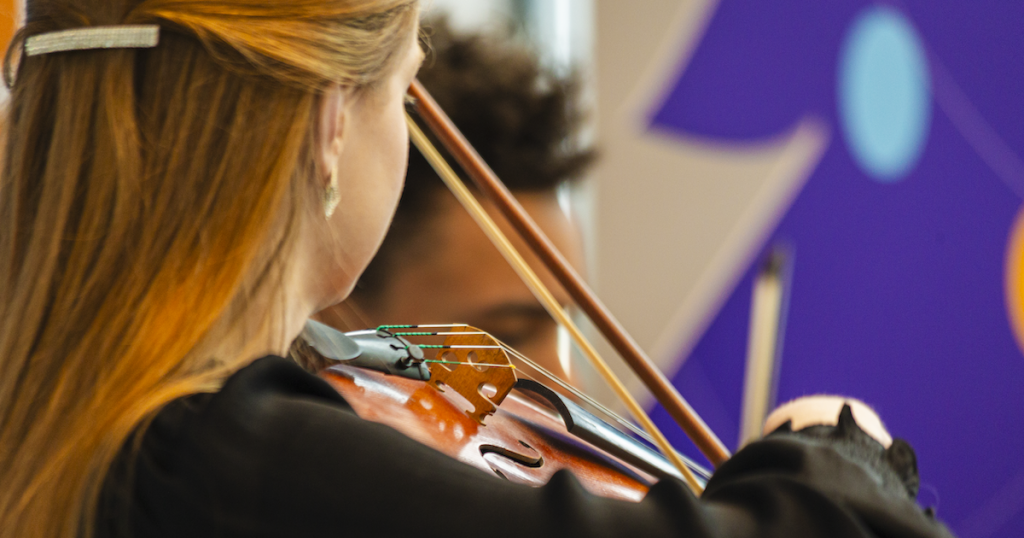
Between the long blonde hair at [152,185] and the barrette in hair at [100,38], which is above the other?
the barrette in hair at [100,38]

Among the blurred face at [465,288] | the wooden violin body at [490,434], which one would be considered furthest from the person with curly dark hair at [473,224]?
the wooden violin body at [490,434]

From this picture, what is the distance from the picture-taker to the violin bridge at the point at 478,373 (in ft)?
1.78

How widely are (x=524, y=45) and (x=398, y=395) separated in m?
0.90

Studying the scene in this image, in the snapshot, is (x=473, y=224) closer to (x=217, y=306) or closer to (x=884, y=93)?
(x=217, y=306)

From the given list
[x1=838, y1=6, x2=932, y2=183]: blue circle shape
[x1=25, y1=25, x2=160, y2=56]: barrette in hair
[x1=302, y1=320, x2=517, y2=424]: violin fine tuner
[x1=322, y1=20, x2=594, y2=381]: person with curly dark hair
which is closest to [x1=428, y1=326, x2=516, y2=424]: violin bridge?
[x1=302, y1=320, x2=517, y2=424]: violin fine tuner

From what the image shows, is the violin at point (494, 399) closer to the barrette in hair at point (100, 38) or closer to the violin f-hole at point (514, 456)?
the violin f-hole at point (514, 456)

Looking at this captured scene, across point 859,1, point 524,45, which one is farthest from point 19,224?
point 859,1

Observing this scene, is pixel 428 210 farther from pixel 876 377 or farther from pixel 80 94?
pixel 876 377

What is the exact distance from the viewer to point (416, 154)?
1.08 meters

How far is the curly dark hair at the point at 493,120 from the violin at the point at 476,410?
46 centimetres

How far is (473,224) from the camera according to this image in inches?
43.8

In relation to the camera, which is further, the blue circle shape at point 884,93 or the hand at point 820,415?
the blue circle shape at point 884,93

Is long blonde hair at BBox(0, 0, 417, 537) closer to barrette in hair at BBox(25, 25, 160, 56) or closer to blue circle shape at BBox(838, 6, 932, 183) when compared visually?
barrette in hair at BBox(25, 25, 160, 56)

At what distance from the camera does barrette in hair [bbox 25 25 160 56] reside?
43 centimetres
